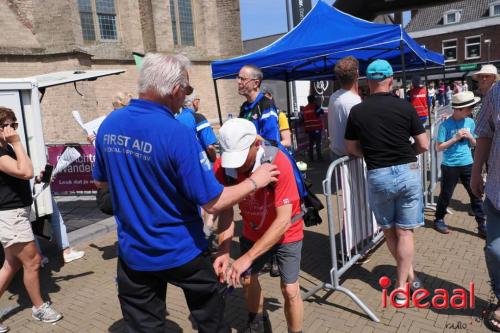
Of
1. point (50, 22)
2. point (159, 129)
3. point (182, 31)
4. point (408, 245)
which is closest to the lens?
point (159, 129)

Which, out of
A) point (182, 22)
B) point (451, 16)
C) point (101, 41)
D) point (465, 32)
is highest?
point (451, 16)

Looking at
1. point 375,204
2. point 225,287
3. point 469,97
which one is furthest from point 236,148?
point 469,97

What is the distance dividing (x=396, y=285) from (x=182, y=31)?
58.6 feet

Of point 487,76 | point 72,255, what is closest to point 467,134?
point 487,76

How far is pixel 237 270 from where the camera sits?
208cm

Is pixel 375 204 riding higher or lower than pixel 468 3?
lower

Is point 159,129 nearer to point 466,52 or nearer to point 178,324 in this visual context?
point 178,324

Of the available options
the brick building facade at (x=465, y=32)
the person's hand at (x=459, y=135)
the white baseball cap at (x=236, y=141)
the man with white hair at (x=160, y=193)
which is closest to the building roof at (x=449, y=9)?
the brick building facade at (x=465, y=32)

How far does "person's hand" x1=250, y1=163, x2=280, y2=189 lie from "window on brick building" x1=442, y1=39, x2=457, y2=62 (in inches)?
1886

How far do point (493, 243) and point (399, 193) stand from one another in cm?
72

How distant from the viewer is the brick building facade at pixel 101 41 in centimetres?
1381

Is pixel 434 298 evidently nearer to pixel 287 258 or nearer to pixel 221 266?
pixel 287 258

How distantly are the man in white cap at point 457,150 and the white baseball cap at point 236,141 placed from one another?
361 centimetres

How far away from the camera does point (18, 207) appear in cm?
332
